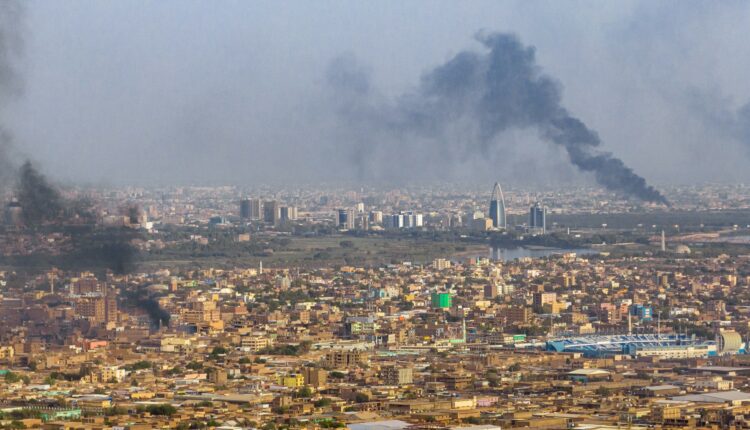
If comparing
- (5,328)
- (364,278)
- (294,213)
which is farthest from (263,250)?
(5,328)

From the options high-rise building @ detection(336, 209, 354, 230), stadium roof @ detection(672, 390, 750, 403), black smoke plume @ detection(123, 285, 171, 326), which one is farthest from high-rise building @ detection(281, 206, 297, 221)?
stadium roof @ detection(672, 390, 750, 403)

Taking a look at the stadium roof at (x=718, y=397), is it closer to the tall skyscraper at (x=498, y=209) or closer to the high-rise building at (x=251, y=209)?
the tall skyscraper at (x=498, y=209)

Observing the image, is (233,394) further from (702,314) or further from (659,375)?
(702,314)

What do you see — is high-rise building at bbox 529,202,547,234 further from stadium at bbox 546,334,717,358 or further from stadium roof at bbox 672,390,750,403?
stadium roof at bbox 672,390,750,403

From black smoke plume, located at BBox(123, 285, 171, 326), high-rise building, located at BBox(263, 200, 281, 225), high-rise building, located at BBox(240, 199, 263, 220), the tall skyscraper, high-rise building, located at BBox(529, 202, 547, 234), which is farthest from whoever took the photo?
high-rise building, located at BBox(240, 199, 263, 220)

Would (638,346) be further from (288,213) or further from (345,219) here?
(288,213)

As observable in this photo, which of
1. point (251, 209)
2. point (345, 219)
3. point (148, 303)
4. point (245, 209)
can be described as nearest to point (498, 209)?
point (345, 219)

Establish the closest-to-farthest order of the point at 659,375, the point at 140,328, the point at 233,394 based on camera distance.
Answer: the point at 233,394 < the point at 659,375 < the point at 140,328
